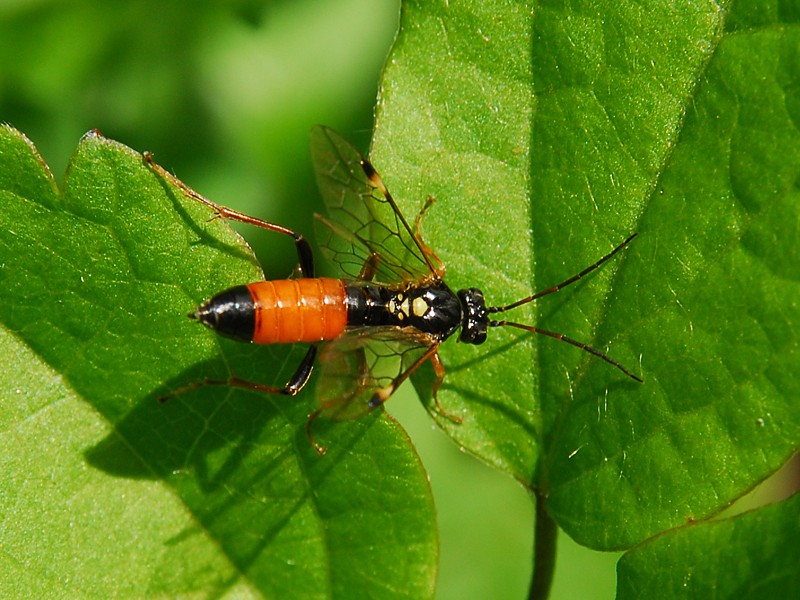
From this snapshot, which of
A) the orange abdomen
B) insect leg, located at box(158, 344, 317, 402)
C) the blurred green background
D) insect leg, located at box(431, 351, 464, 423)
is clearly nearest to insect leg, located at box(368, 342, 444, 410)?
insect leg, located at box(431, 351, 464, 423)

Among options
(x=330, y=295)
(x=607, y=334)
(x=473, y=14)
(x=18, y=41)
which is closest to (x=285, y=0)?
(x=18, y=41)

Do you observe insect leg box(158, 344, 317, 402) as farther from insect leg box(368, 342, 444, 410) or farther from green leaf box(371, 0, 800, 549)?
green leaf box(371, 0, 800, 549)

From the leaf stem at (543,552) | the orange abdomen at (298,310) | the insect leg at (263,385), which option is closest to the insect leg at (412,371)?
the insect leg at (263,385)

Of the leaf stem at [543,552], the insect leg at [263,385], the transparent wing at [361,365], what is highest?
the insect leg at [263,385]

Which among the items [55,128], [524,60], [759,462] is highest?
[524,60]

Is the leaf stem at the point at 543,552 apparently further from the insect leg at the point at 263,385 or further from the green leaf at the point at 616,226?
the insect leg at the point at 263,385

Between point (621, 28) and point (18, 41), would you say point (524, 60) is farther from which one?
point (18, 41)
